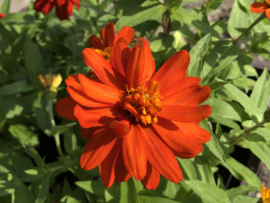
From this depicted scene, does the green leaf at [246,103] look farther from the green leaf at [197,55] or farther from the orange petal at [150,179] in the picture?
the orange petal at [150,179]

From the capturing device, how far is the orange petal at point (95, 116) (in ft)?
1.45

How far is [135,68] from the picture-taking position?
50 centimetres

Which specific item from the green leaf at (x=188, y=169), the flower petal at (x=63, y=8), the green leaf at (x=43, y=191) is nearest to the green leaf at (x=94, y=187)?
the green leaf at (x=43, y=191)

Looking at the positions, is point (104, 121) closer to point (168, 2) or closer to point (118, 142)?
point (118, 142)

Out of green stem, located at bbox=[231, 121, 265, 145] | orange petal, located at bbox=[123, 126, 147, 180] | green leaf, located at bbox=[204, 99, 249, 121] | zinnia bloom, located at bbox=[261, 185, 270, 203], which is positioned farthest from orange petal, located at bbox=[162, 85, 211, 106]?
zinnia bloom, located at bbox=[261, 185, 270, 203]

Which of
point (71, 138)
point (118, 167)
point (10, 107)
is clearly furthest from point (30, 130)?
point (118, 167)

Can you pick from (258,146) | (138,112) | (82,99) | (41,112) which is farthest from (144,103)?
(41,112)

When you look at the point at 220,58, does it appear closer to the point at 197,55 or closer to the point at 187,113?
the point at 197,55

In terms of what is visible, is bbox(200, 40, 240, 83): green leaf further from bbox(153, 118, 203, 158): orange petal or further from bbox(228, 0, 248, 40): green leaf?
bbox(153, 118, 203, 158): orange petal

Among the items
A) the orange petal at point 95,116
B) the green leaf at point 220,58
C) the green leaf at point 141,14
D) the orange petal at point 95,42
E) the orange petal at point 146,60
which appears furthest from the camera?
the green leaf at point 220,58

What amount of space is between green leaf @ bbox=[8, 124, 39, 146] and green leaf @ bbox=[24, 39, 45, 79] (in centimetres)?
29

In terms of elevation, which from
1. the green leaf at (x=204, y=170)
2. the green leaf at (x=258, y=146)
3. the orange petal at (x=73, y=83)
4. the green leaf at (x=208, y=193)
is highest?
the orange petal at (x=73, y=83)

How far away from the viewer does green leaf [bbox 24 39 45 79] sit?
107cm

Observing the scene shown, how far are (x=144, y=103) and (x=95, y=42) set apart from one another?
276 millimetres
